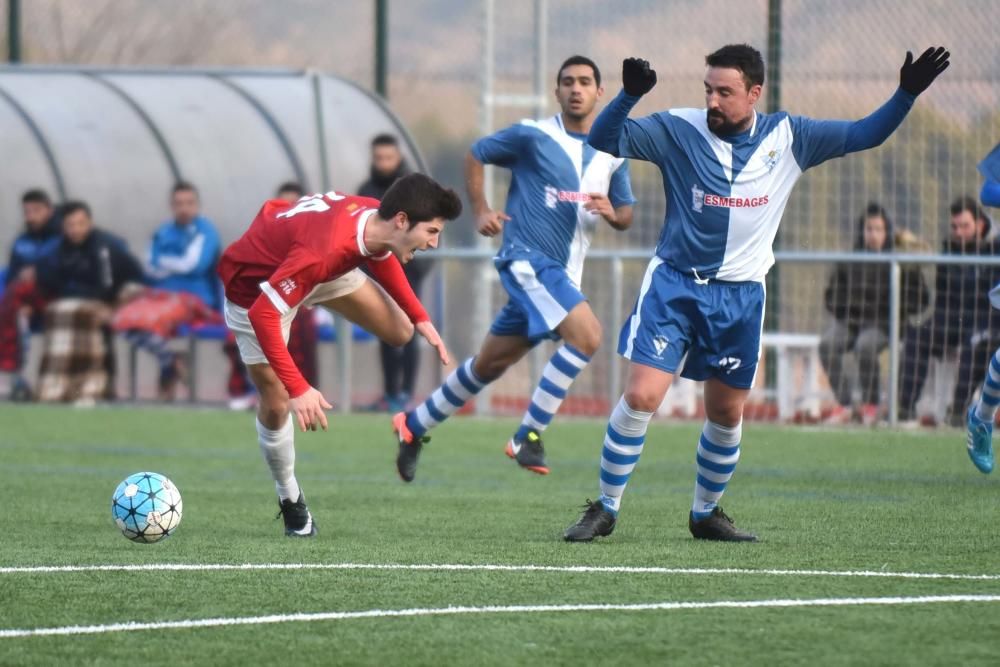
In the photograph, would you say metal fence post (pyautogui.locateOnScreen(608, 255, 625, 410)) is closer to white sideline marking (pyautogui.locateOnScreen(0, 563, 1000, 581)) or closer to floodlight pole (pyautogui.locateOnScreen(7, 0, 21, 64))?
floodlight pole (pyautogui.locateOnScreen(7, 0, 21, 64))

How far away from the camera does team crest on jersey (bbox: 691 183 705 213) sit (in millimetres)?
6996

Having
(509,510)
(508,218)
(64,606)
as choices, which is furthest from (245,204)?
(64,606)

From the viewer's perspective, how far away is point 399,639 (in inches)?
197

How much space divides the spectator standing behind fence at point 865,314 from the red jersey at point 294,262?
22.1ft

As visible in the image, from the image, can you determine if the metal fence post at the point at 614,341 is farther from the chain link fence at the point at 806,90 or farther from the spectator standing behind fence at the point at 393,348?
the spectator standing behind fence at the point at 393,348

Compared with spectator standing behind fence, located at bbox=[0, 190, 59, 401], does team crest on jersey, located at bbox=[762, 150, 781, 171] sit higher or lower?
higher

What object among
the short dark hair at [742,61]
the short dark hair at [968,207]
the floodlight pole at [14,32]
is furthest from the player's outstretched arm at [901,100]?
the floodlight pole at [14,32]

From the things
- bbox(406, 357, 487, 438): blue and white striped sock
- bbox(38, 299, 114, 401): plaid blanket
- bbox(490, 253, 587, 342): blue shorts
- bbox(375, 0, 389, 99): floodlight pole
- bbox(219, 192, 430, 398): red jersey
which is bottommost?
bbox(38, 299, 114, 401): plaid blanket

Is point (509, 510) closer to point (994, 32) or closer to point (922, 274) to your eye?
point (922, 274)

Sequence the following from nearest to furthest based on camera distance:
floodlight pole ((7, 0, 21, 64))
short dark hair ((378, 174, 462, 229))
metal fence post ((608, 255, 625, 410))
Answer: short dark hair ((378, 174, 462, 229)) → metal fence post ((608, 255, 625, 410)) → floodlight pole ((7, 0, 21, 64))

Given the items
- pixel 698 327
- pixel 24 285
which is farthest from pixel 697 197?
pixel 24 285

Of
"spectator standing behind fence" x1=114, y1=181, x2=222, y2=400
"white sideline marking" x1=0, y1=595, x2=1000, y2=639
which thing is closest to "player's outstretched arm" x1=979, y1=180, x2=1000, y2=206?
"white sideline marking" x1=0, y1=595, x2=1000, y2=639

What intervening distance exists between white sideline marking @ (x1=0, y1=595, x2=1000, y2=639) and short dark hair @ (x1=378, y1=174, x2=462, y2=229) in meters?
1.88

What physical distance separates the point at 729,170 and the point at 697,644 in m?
2.55
